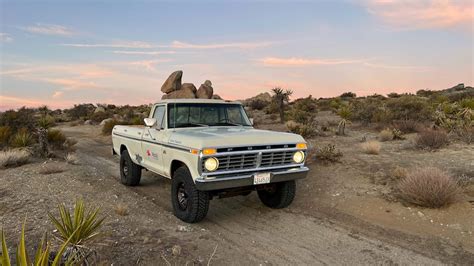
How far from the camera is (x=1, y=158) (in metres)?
9.77

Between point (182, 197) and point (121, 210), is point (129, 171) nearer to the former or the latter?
point (121, 210)

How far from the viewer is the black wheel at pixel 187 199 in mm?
5410

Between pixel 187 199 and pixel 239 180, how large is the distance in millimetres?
1044

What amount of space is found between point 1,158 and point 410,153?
477 inches

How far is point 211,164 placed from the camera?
16.6ft

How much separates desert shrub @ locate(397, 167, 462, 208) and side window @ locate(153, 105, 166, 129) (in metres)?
4.87

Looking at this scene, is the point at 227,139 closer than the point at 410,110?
Yes

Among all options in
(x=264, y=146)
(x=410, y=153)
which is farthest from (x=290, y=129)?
(x=264, y=146)

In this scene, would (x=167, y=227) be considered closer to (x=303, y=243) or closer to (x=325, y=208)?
(x=303, y=243)

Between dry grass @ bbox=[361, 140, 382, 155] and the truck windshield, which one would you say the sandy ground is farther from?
the truck windshield

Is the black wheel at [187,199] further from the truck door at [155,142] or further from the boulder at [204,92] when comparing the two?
the boulder at [204,92]

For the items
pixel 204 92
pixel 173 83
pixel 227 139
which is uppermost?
pixel 173 83

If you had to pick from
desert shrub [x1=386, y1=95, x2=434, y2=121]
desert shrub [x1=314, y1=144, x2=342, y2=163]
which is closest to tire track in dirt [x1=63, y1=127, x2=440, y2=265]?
desert shrub [x1=314, y1=144, x2=342, y2=163]

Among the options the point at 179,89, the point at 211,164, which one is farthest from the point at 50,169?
the point at 179,89
